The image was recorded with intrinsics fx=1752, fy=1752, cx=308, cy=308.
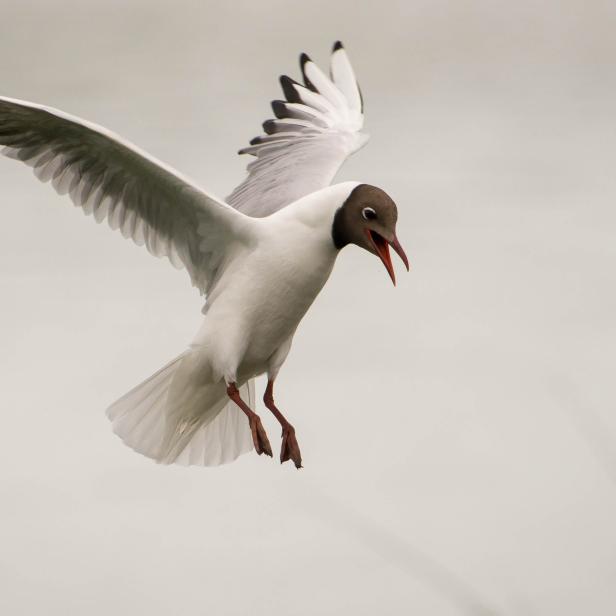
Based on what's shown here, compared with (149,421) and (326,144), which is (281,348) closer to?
(149,421)

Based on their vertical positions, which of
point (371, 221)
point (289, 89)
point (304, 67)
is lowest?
point (371, 221)

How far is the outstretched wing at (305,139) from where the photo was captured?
8.48m

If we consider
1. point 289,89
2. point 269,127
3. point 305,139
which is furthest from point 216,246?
point 289,89

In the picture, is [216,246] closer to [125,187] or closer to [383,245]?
[125,187]

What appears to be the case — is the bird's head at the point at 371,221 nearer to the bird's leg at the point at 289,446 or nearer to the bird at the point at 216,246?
the bird at the point at 216,246

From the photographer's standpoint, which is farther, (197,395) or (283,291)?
(197,395)

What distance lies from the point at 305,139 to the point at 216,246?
1635 millimetres

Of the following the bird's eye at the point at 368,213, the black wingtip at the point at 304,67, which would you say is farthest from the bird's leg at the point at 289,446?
the black wingtip at the point at 304,67

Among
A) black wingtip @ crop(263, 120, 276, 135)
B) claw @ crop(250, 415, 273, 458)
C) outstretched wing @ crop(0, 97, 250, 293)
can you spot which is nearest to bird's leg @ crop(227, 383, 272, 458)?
claw @ crop(250, 415, 273, 458)

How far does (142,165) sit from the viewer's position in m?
7.56

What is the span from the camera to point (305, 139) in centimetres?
919

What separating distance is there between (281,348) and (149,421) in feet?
2.91

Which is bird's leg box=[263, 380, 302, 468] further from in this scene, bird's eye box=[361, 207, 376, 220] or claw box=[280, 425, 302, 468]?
bird's eye box=[361, 207, 376, 220]

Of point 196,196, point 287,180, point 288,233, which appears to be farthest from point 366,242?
point 287,180
